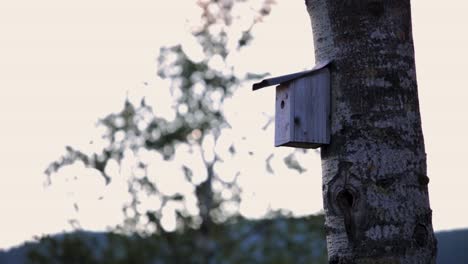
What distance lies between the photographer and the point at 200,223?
2067 centimetres

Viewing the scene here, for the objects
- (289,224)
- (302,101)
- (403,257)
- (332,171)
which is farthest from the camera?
(289,224)

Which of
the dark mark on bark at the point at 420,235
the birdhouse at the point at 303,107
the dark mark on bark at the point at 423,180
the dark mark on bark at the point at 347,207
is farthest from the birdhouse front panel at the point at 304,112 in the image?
the dark mark on bark at the point at 420,235

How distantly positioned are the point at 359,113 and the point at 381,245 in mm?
561

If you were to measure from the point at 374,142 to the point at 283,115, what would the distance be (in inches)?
37.7

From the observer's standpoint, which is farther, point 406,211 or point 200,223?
point 200,223

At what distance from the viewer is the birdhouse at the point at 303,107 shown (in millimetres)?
4133

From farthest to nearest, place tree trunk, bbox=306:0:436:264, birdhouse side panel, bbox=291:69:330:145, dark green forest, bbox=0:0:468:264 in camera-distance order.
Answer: dark green forest, bbox=0:0:468:264, birdhouse side panel, bbox=291:69:330:145, tree trunk, bbox=306:0:436:264

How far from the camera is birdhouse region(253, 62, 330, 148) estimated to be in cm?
413

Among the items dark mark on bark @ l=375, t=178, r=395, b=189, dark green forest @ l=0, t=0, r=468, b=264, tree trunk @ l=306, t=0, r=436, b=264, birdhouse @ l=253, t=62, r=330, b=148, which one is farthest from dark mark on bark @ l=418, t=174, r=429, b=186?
dark green forest @ l=0, t=0, r=468, b=264

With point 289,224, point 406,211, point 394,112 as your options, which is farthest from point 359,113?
point 289,224

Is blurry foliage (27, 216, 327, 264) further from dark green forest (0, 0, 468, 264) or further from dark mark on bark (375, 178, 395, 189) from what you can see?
dark mark on bark (375, 178, 395, 189)

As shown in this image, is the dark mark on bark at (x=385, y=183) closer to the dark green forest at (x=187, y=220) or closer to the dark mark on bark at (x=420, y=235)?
the dark mark on bark at (x=420, y=235)

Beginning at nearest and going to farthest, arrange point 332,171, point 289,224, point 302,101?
point 332,171, point 302,101, point 289,224

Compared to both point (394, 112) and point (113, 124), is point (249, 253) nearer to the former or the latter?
point (113, 124)
